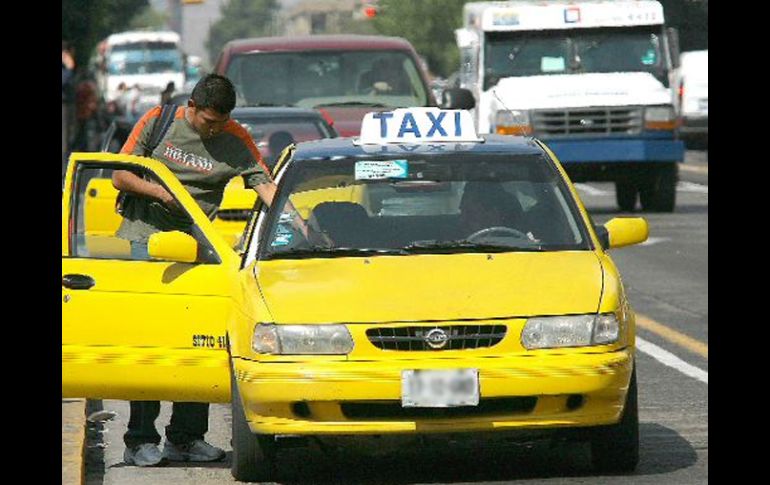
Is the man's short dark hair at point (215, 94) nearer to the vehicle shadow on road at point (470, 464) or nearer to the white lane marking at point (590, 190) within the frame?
the vehicle shadow on road at point (470, 464)

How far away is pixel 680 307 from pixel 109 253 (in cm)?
817

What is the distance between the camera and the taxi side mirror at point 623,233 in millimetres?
9578

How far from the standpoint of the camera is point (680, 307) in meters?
16.8

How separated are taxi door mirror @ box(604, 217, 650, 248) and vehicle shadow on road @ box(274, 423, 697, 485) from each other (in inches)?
35.7

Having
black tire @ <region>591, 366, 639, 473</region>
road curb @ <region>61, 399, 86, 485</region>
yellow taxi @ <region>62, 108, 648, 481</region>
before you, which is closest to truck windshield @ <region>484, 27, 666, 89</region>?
road curb @ <region>61, 399, 86, 485</region>

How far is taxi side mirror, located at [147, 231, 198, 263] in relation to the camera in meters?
9.02

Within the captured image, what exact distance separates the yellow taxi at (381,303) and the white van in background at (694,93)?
31.7 meters

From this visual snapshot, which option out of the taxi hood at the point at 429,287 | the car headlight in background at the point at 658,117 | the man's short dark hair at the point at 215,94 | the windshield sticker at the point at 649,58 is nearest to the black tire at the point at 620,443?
the taxi hood at the point at 429,287

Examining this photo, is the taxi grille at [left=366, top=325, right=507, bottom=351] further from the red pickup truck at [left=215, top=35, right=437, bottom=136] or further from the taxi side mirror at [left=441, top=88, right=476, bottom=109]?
the red pickup truck at [left=215, top=35, right=437, bottom=136]

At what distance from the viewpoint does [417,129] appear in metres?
10.0

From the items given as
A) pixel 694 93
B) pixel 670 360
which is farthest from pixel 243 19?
pixel 670 360

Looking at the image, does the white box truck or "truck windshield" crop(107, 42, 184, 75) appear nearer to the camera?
the white box truck

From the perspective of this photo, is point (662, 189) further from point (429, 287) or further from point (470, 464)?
point (429, 287)
